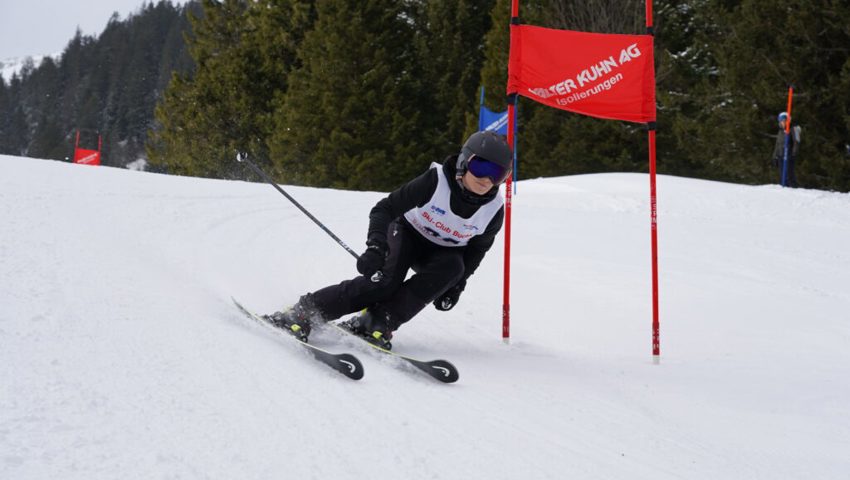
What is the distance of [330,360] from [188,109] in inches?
1102

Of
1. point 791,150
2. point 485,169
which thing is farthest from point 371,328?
point 791,150

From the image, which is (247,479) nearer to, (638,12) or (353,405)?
(353,405)

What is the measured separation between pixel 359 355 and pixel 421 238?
33.8 inches

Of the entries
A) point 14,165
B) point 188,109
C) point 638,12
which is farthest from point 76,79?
point 14,165

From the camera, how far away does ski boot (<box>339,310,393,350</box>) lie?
369cm

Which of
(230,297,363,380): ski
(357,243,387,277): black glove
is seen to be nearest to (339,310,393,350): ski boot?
(357,243,387,277): black glove

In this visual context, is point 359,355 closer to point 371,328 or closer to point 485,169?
point 371,328

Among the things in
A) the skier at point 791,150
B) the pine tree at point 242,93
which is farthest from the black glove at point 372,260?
the pine tree at point 242,93

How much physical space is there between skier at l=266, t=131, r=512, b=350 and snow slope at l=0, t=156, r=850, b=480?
22cm

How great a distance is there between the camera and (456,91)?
2609 cm

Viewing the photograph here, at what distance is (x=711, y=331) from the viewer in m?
5.30

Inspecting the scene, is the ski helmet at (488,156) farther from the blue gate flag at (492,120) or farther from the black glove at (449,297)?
the blue gate flag at (492,120)

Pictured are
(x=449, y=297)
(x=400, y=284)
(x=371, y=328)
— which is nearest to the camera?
(x=371, y=328)

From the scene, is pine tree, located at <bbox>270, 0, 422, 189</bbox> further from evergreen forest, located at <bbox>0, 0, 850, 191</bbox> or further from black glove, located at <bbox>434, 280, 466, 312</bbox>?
black glove, located at <bbox>434, 280, 466, 312</bbox>
